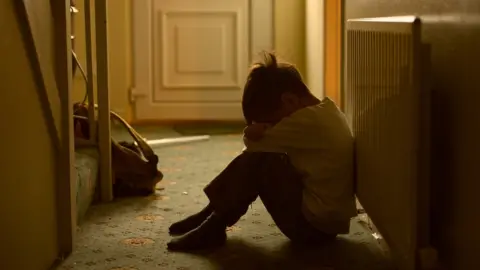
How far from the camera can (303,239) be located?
1.74 m

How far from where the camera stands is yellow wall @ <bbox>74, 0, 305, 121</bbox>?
12.6 ft

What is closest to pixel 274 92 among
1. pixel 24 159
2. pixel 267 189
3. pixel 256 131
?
pixel 256 131

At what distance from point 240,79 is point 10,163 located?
2.67 m

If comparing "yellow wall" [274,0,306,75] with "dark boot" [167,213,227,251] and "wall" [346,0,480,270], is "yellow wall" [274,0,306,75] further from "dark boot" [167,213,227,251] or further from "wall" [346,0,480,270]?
"wall" [346,0,480,270]

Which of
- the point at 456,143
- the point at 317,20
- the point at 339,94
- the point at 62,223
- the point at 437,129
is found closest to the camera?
the point at 456,143

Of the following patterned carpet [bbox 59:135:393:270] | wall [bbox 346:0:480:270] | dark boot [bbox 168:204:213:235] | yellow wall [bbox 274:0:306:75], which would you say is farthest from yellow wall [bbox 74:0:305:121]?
wall [bbox 346:0:480:270]

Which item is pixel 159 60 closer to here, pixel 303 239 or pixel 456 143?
pixel 303 239

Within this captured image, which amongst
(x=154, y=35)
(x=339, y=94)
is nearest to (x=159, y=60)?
(x=154, y=35)

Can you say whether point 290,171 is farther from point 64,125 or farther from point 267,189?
point 64,125

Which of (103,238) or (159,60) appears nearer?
(103,238)

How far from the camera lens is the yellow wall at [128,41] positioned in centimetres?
385

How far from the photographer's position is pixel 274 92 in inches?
69.1

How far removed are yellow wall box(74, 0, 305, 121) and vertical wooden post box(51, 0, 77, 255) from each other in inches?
86.8

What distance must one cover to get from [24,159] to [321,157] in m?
0.65
